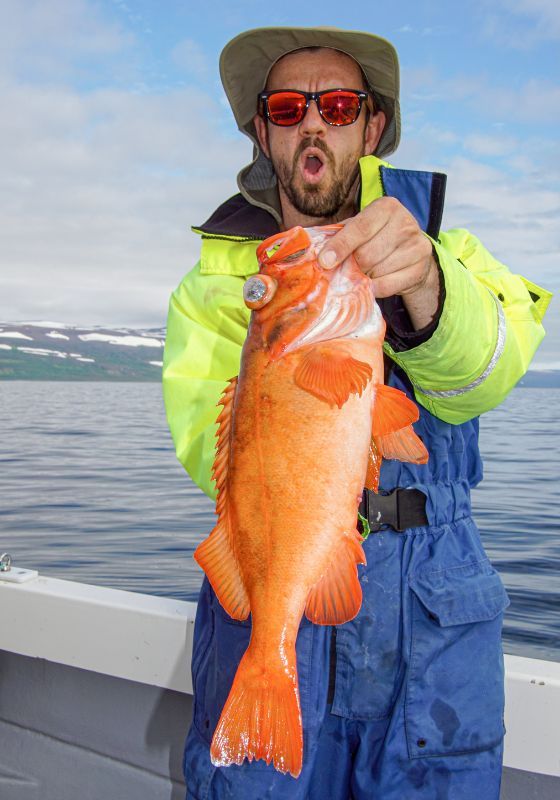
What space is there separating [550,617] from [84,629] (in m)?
5.35

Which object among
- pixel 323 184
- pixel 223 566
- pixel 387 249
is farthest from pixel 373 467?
pixel 323 184

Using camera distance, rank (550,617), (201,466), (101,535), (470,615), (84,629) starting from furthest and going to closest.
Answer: (101,535) → (550,617) → (84,629) → (201,466) → (470,615)

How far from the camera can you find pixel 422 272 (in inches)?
84.1

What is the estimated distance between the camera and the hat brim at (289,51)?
3326 mm

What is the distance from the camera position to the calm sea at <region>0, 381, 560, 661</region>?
8.65 m

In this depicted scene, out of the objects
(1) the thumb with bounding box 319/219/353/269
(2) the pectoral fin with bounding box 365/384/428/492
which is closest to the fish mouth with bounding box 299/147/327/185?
(1) the thumb with bounding box 319/219/353/269

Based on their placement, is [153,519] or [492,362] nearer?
[492,362]

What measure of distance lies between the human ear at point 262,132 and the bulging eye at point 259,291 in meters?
1.91

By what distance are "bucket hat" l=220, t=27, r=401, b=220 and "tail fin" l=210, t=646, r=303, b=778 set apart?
2087 mm

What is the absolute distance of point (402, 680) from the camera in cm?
250

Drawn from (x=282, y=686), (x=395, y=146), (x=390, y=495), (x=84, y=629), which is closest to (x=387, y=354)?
(x=390, y=495)

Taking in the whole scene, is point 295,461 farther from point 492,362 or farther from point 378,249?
point 492,362

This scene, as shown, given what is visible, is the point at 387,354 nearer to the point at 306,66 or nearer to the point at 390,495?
the point at 390,495

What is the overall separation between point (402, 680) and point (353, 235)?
1478 millimetres
